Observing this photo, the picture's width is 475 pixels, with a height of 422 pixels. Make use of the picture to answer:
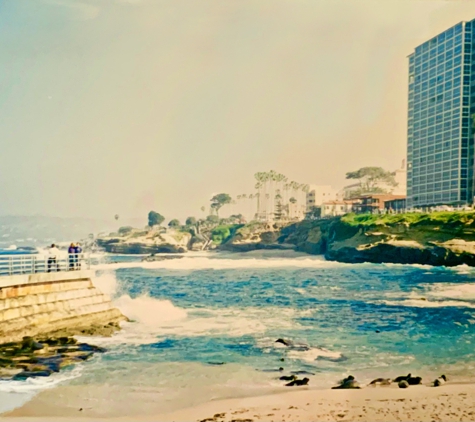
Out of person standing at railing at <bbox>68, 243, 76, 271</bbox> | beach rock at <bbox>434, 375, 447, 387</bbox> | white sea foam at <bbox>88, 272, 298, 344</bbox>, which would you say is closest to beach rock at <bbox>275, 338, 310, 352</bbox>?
white sea foam at <bbox>88, 272, 298, 344</bbox>

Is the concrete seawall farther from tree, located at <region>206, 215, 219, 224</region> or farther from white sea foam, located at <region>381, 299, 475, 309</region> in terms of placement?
white sea foam, located at <region>381, 299, 475, 309</region>

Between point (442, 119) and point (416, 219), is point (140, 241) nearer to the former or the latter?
point (416, 219)

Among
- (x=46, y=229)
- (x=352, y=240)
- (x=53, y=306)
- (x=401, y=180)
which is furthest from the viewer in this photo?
(x=352, y=240)

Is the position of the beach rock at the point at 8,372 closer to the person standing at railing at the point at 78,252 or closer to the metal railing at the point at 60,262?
the metal railing at the point at 60,262

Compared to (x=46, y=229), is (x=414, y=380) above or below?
below

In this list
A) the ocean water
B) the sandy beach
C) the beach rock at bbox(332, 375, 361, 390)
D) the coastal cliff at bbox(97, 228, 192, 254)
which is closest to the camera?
the sandy beach

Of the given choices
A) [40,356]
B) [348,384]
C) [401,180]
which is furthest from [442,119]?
[40,356]

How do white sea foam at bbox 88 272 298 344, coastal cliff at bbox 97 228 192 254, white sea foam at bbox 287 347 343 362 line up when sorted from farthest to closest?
coastal cliff at bbox 97 228 192 254
white sea foam at bbox 88 272 298 344
white sea foam at bbox 287 347 343 362
